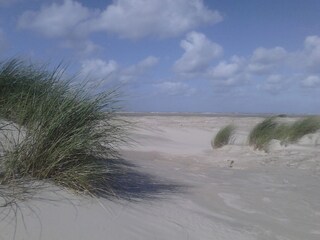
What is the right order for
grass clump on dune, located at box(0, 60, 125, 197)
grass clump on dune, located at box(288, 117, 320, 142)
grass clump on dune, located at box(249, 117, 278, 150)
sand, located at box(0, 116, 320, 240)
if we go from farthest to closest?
grass clump on dune, located at box(288, 117, 320, 142)
grass clump on dune, located at box(249, 117, 278, 150)
grass clump on dune, located at box(0, 60, 125, 197)
sand, located at box(0, 116, 320, 240)

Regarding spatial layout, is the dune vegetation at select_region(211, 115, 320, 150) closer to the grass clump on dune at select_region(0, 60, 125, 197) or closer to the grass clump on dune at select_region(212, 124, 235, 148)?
the grass clump on dune at select_region(212, 124, 235, 148)

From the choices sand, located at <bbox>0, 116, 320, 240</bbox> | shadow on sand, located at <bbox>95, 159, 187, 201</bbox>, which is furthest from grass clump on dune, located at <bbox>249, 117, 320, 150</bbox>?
shadow on sand, located at <bbox>95, 159, 187, 201</bbox>

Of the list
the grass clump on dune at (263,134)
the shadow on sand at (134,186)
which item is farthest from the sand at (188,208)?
the grass clump on dune at (263,134)

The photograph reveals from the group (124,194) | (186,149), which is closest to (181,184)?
(124,194)

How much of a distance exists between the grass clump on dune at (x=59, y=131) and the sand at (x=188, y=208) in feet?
1.00

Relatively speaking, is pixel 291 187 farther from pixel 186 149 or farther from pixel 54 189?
pixel 186 149

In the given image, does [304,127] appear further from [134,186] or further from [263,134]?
[134,186]

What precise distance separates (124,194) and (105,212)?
76 cm

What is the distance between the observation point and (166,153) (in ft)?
38.2

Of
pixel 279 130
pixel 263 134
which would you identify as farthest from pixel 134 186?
pixel 279 130

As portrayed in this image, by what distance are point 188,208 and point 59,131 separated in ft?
5.85

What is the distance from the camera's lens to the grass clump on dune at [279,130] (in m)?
12.6

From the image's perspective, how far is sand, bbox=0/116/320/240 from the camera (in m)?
3.69

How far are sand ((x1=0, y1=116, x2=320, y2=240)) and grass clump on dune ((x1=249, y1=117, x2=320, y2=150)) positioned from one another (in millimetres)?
3137
